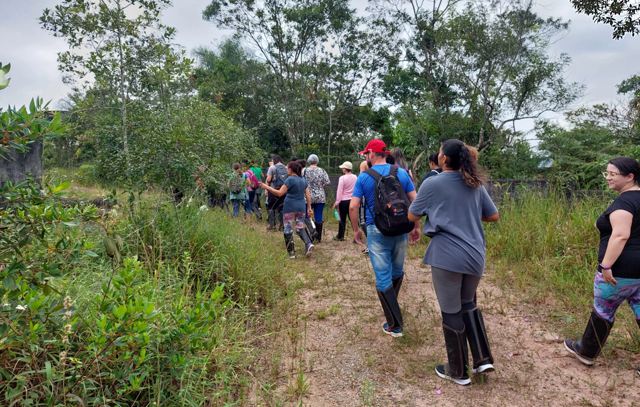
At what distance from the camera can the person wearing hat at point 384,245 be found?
3.83 metres

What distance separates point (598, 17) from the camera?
233 inches

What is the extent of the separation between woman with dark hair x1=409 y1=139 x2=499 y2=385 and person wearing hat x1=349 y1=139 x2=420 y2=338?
0.64 meters

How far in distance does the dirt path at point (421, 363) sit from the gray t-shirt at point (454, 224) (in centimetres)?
90

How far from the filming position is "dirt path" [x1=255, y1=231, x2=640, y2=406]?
299cm

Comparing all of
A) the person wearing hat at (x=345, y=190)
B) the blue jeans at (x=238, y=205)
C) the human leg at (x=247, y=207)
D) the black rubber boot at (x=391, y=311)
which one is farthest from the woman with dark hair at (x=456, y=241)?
the human leg at (x=247, y=207)

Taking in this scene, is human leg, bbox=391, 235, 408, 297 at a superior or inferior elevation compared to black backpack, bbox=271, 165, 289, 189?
inferior

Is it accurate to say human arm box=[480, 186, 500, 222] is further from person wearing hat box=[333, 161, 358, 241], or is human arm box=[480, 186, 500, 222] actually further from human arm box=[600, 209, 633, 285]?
person wearing hat box=[333, 161, 358, 241]

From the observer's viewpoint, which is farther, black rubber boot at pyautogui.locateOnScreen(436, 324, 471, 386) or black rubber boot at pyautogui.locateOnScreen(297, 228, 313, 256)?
black rubber boot at pyautogui.locateOnScreen(297, 228, 313, 256)

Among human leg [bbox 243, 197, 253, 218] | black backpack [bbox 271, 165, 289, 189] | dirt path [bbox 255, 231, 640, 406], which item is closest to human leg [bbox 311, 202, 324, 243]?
black backpack [bbox 271, 165, 289, 189]

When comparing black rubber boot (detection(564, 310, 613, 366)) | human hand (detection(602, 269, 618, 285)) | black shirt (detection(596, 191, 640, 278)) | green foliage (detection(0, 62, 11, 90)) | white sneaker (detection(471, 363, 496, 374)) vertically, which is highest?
green foliage (detection(0, 62, 11, 90))

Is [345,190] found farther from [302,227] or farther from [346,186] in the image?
[302,227]

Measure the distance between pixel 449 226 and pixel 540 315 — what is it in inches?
86.0

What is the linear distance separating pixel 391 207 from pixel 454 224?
763 mm

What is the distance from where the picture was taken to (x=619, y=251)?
299 centimetres
